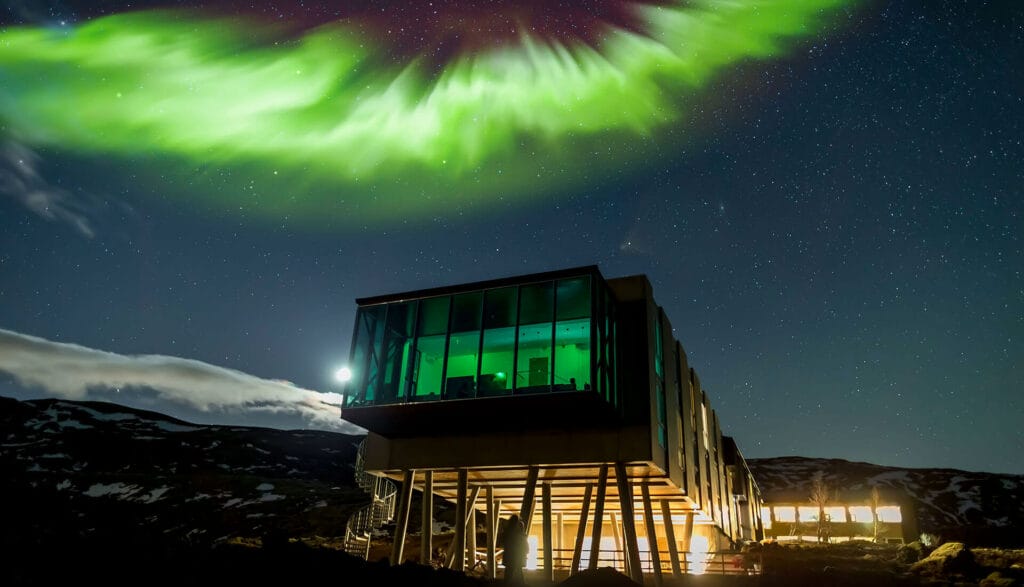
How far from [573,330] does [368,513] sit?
16808 mm

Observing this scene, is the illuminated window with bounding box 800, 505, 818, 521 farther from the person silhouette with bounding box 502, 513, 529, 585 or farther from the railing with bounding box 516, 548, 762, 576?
the person silhouette with bounding box 502, 513, 529, 585

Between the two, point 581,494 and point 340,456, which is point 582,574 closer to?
point 581,494

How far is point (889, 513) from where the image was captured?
194ft

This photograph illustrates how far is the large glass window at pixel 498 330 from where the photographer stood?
25.7 metres

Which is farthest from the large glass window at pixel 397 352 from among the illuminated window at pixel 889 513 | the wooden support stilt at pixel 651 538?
the illuminated window at pixel 889 513

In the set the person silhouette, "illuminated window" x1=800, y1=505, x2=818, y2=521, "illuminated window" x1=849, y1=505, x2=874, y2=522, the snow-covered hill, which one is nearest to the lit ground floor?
the person silhouette

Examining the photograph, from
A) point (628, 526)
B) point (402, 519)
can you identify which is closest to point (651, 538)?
point (628, 526)

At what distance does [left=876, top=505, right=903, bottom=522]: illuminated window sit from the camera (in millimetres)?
58844

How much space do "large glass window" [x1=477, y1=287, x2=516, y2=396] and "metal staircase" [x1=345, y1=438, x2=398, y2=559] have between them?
11431 millimetres

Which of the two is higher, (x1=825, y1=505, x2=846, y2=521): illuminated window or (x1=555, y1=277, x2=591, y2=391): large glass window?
(x1=555, y1=277, x2=591, y2=391): large glass window

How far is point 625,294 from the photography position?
96.7 feet

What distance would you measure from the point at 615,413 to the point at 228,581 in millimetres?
16379

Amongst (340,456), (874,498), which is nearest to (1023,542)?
(874,498)

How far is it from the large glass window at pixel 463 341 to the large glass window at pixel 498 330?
369mm
